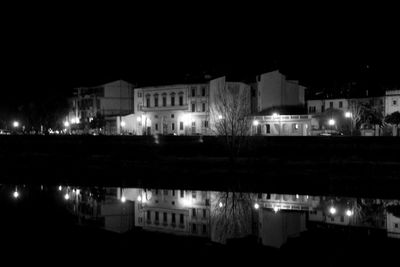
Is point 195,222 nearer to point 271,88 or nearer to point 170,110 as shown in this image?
point 271,88

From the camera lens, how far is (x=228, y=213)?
93.3 feet

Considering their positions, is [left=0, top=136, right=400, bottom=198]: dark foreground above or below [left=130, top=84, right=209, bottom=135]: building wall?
below

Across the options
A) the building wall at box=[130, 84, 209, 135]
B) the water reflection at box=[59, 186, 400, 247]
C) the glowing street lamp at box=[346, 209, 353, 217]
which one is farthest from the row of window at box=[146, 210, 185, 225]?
the building wall at box=[130, 84, 209, 135]

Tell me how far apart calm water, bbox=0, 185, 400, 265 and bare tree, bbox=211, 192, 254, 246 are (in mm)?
45

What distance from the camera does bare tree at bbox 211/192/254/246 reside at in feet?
76.6

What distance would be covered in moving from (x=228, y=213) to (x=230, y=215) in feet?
2.27

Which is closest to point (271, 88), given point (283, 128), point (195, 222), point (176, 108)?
point (283, 128)

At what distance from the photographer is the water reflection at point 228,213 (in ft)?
79.7

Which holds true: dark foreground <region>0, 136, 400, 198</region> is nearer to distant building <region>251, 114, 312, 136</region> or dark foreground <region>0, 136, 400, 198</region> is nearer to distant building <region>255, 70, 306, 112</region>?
distant building <region>251, 114, 312, 136</region>

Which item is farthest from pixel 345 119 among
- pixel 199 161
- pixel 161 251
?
pixel 161 251

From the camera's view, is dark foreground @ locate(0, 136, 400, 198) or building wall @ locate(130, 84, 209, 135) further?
building wall @ locate(130, 84, 209, 135)

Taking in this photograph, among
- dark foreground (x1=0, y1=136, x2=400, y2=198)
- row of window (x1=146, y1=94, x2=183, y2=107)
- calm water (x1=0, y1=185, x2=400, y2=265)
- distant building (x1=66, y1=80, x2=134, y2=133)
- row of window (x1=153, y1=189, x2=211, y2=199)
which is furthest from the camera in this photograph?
distant building (x1=66, y1=80, x2=134, y2=133)

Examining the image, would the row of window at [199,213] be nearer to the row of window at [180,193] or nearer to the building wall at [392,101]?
the row of window at [180,193]

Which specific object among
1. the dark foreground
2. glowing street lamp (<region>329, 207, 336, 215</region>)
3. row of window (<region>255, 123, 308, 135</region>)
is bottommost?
glowing street lamp (<region>329, 207, 336, 215</region>)
